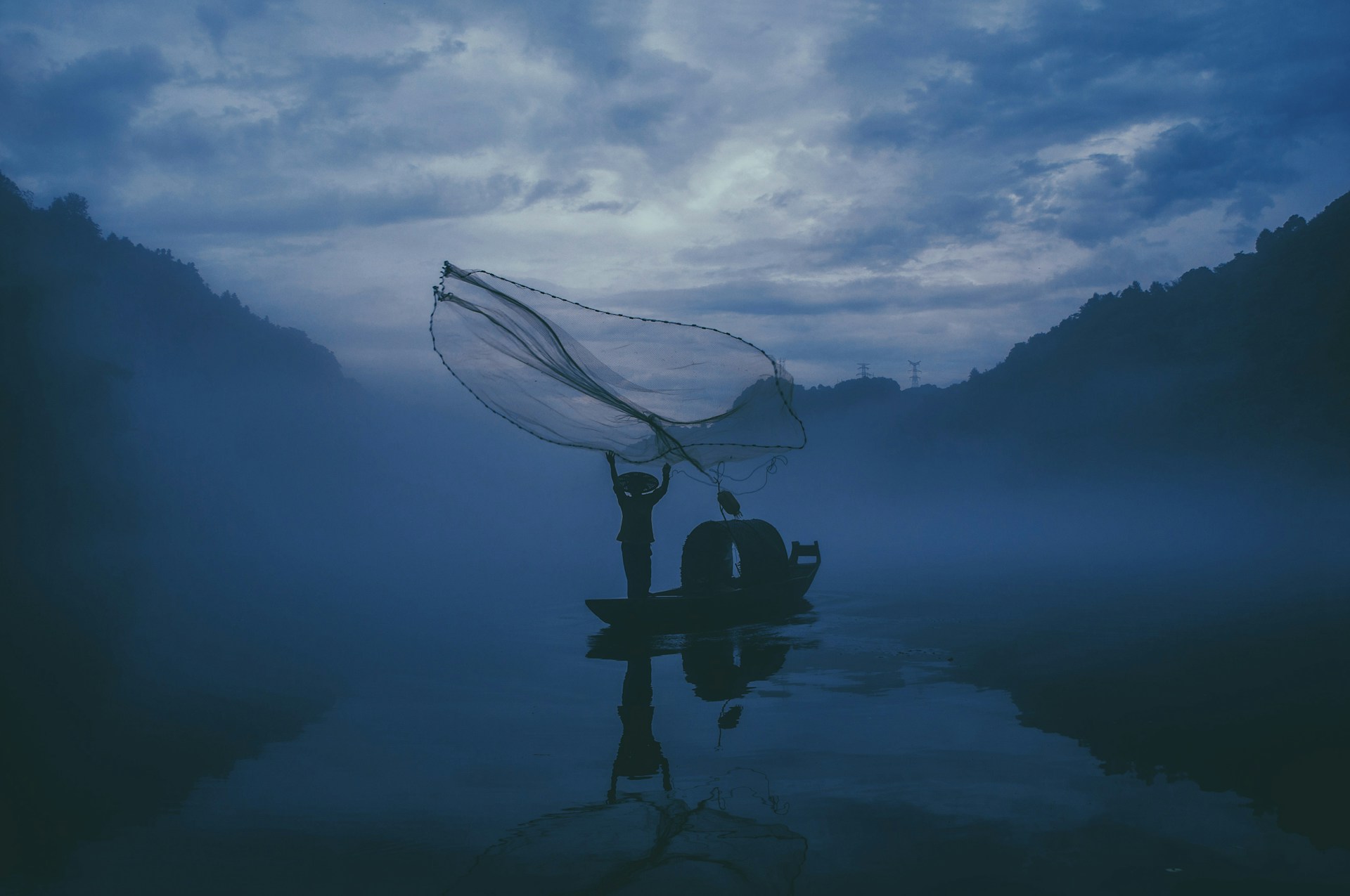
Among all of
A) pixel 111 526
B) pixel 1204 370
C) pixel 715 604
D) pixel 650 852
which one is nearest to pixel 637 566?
pixel 715 604

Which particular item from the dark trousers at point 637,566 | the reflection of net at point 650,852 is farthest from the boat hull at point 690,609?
the reflection of net at point 650,852

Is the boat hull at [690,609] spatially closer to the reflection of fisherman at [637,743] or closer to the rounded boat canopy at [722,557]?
the rounded boat canopy at [722,557]

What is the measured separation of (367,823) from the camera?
268 inches

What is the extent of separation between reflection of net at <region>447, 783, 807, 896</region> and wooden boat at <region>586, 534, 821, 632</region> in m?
8.28

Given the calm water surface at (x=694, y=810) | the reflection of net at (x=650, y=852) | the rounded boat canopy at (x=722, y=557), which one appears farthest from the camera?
the rounded boat canopy at (x=722, y=557)

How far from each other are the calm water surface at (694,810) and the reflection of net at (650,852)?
0.08ft

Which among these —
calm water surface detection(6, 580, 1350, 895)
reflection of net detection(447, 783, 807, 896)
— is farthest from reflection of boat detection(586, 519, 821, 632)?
reflection of net detection(447, 783, 807, 896)

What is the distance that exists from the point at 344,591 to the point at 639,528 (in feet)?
66.7

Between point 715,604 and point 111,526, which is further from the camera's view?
point 111,526

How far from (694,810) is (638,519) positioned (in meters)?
9.39

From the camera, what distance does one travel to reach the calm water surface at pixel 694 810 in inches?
219

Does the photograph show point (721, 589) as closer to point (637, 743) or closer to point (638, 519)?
point (638, 519)

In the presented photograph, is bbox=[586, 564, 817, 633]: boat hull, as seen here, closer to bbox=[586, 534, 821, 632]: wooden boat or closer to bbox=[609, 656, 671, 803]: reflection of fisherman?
bbox=[586, 534, 821, 632]: wooden boat

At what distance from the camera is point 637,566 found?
1620 cm
